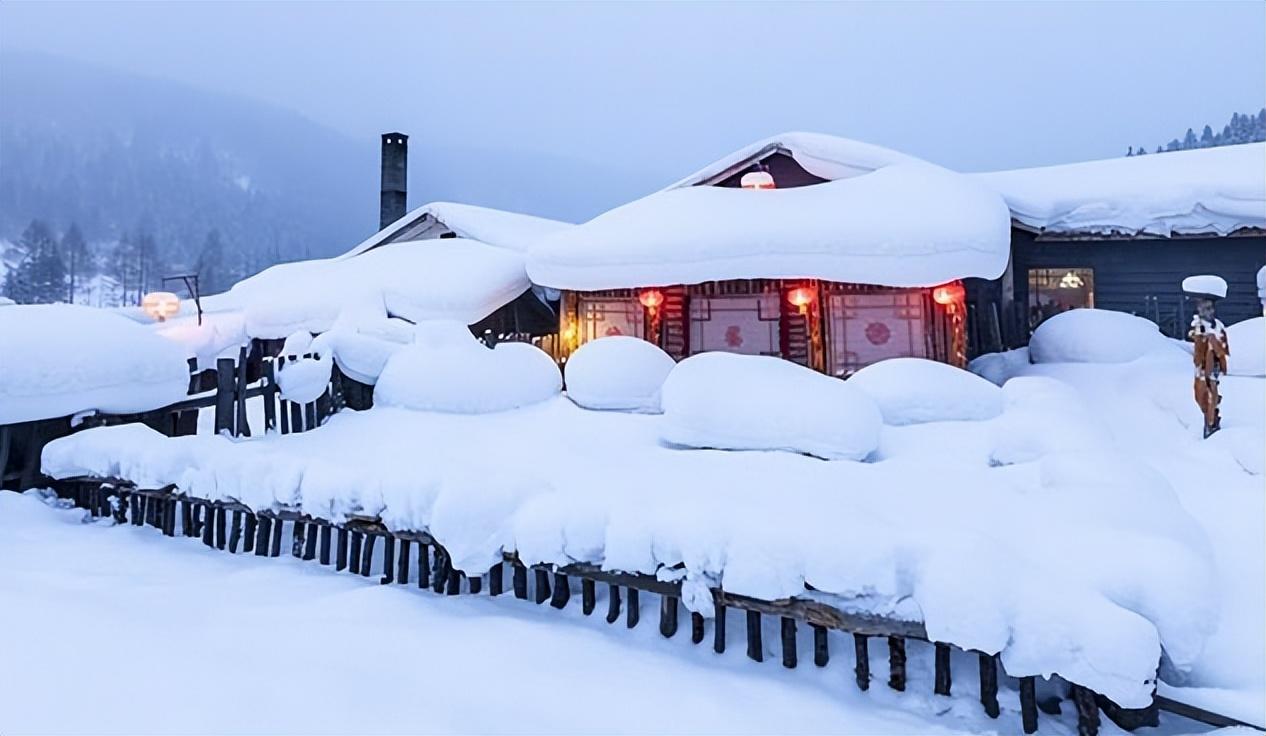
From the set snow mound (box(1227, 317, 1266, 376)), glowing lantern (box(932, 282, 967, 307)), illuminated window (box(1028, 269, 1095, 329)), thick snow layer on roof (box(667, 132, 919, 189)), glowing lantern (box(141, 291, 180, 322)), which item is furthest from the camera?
illuminated window (box(1028, 269, 1095, 329))

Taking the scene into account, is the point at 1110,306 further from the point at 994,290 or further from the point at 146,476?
the point at 146,476

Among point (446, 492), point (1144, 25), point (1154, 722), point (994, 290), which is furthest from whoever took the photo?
point (1144, 25)

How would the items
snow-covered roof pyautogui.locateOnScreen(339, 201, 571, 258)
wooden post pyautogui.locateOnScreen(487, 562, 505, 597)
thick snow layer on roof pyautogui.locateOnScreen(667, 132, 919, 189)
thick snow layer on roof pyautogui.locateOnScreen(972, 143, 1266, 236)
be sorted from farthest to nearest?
snow-covered roof pyautogui.locateOnScreen(339, 201, 571, 258) → thick snow layer on roof pyautogui.locateOnScreen(667, 132, 919, 189) → thick snow layer on roof pyautogui.locateOnScreen(972, 143, 1266, 236) → wooden post pyautogui.locateOnScreen(487, 562, 505, 597)

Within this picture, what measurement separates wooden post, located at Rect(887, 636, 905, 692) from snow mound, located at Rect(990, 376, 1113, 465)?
321 cm

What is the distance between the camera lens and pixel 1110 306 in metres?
15.1

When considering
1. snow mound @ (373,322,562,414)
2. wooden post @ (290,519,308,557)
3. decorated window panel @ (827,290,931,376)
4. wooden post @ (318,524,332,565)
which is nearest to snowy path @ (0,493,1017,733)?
wooden post @ (318,524,332,565)

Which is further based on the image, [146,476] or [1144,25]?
[1144,25]

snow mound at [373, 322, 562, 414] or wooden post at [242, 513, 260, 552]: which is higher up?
snow mound at [373, 322, 562, 414]

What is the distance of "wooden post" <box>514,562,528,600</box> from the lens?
543 cm

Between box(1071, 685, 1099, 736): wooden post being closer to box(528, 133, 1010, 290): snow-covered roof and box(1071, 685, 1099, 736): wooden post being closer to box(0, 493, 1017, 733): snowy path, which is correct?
box(0, 493, 1017, 733): snowy path

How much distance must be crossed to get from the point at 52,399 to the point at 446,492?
5.70 m

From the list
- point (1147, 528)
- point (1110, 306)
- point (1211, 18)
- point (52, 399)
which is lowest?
point (1147, 528)

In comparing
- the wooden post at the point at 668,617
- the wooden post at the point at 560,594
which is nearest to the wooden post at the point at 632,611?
the wooden post at the point at 668,617

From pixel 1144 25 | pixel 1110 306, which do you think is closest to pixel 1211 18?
pixel 1144 25
